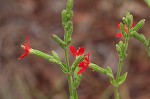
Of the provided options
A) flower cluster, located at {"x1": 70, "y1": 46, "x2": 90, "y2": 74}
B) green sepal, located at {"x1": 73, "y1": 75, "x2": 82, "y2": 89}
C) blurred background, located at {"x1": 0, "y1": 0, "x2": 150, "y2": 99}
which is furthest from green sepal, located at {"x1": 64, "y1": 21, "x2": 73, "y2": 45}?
blurred background, located at {"x1": 0, "y1": 0, "x2": 150, "y2": 99}

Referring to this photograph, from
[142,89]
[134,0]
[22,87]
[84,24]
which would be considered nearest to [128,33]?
[22,87]

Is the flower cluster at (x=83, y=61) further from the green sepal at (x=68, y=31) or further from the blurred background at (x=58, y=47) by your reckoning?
the blurred background at (x=58, y=47)

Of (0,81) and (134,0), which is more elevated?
(134,0)

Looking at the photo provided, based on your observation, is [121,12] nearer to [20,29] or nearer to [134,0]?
[134,0]

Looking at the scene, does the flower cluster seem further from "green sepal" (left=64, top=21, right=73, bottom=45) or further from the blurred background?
the blurred background

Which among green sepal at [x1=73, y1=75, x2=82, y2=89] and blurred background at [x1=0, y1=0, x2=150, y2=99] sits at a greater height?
blurred background at [x1=0, y1=0, x2=150, y2=99]

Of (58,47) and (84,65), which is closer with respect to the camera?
(84,65)

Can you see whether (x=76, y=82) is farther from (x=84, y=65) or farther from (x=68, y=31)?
(x=68, y=31)

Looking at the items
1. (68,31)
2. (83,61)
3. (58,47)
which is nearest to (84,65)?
(83,61)
